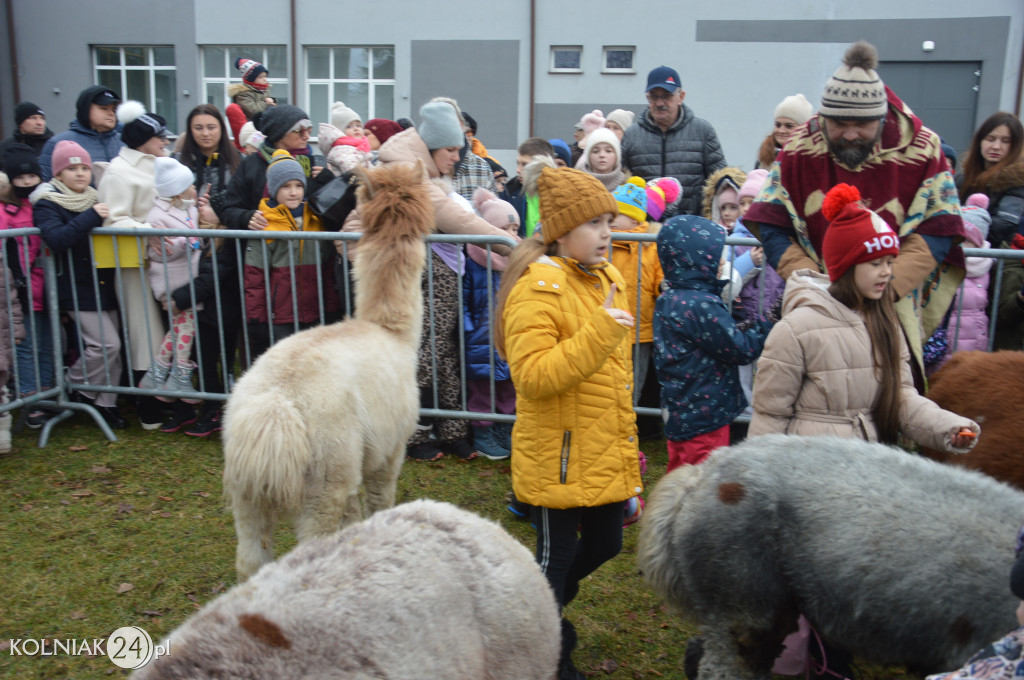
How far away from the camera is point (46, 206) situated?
19.1ft

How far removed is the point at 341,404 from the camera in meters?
3.31

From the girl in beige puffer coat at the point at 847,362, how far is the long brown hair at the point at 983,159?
3.75 m

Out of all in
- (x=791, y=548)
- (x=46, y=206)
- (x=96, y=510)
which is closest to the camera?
(x=791, y=548)

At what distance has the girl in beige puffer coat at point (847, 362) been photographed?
117 inches

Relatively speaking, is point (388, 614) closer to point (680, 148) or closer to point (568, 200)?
point (568, 200)

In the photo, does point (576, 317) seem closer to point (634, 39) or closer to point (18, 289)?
point (18, 289)

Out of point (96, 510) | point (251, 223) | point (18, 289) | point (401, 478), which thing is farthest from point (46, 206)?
point (401, 478)

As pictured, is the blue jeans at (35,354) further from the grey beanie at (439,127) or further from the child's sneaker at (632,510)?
the child's sneaker at (632,510)

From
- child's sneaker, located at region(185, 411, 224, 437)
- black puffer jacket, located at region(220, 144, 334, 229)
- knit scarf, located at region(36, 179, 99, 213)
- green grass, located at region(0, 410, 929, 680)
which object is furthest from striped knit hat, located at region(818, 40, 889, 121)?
knit scarf, located at region(36, 179, 99, 213)

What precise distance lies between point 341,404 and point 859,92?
8.44 feet

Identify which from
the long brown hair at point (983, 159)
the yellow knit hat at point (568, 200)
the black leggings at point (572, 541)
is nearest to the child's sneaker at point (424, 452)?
the black leggings at point (572, 541)

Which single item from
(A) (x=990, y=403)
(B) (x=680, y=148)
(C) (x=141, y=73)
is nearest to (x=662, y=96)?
(B) (x=680, y=148)

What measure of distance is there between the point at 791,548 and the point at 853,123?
2.00 metres

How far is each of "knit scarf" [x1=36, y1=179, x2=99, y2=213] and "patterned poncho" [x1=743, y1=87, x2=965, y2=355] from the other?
16.4 ft
